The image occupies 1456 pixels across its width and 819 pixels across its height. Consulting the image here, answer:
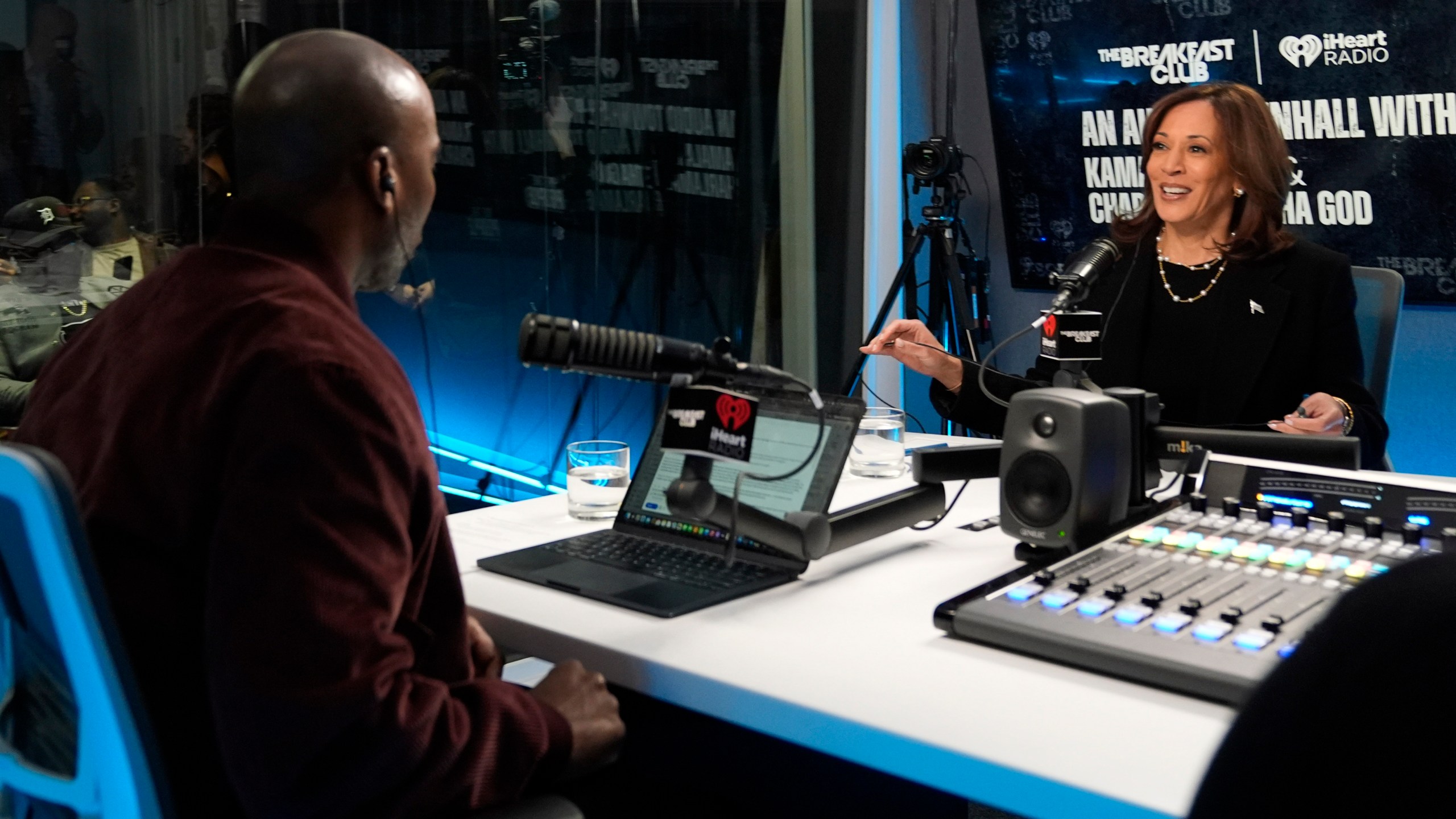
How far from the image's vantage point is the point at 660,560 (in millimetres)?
1494

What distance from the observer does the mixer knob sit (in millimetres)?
1322

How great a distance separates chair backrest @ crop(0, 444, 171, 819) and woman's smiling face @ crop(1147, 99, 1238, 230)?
2417 millimetres

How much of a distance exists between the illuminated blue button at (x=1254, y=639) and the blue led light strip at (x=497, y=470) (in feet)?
11.2

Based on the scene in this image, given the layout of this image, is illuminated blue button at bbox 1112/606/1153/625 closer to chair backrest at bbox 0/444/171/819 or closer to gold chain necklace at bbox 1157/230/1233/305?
chair backrest at bbox 0/444/171/819

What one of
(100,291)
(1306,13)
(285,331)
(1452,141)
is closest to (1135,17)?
(1306,13)

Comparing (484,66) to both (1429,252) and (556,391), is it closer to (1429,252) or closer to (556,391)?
(556,391)

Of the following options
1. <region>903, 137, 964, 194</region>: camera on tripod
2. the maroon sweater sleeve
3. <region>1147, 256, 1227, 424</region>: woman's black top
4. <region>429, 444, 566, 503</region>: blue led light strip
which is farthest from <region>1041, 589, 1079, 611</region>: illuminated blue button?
<region>429, 444, 566, 503</region>: blue led light strip

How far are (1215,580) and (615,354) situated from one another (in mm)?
614

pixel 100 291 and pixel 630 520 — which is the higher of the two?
pixel 100 291

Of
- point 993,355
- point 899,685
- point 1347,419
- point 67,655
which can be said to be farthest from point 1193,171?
point 67,655

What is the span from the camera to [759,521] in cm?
142

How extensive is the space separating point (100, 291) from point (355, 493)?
7.70 ft

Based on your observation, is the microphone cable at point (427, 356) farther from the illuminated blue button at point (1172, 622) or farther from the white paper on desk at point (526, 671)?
the illuminated blue button at point (1172, 622)

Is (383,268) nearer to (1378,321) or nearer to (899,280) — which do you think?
(1378,321)
